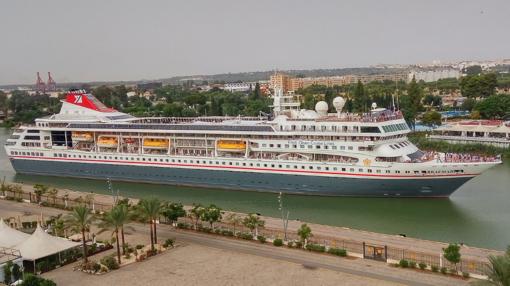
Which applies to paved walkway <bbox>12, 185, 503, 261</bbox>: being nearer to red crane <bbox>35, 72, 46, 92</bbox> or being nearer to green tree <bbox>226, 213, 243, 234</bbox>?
green tree <bbox>226, 213, 243, 234</bbox>

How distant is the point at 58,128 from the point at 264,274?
27.9 meters

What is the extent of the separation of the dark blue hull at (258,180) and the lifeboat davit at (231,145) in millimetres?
1563

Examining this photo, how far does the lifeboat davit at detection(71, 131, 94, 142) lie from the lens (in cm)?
3900

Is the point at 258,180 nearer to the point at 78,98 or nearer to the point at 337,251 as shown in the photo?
the point at 337,251

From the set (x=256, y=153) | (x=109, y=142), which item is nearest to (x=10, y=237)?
(x=256, y=153)

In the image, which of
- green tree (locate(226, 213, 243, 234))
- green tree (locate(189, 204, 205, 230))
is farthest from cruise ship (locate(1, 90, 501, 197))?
green tree (locate(189, 204, 205, 230))

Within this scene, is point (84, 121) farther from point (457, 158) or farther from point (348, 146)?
point (457, 158)

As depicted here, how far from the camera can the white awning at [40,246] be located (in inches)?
738

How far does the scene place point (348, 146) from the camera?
28.8m

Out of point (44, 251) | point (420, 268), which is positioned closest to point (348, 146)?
point (420, 268)

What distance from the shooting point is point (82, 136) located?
39.2 m

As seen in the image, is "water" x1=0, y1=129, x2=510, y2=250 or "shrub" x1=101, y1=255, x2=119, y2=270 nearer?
"shrub" x1=101, y1=255, x2=119, y2=270

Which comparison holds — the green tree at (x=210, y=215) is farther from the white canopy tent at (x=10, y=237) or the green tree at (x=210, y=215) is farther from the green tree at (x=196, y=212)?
the white canopy tent at (x=10, y=237)

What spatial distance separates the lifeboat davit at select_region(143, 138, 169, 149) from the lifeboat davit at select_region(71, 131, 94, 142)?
5228mm
